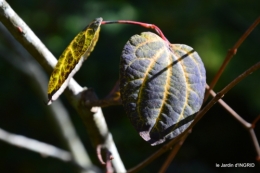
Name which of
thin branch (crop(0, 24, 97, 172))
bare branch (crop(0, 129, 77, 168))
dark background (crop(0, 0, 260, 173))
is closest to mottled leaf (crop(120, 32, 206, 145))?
bare branch (crop(0, 129, 77, 168))

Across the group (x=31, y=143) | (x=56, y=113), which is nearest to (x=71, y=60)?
(x=31, y=143)

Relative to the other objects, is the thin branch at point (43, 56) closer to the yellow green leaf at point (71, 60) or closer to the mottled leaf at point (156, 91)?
the yellow green leaf at point (71, 60)

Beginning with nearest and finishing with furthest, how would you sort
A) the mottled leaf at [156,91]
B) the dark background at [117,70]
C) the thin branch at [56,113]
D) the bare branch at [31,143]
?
1. the mottled leaf at [156,91]
2. the bare branch at [31,143]
3. the thin branch at [56,113]
4. the dark background at [117,70]

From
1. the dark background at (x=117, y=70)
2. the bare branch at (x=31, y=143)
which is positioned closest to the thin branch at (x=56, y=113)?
the bare branch at (x=31, y=143)

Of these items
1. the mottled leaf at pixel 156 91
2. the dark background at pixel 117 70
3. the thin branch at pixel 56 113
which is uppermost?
the mottled leaf at pixel 156 91

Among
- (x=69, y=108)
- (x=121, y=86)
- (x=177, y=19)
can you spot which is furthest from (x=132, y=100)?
(x=69, y=108)
